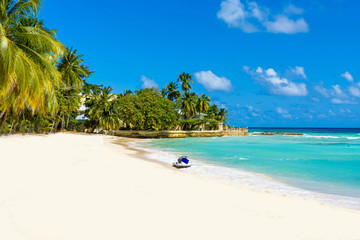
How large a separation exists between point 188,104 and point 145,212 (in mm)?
50402

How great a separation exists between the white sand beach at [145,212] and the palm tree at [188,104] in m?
47.7

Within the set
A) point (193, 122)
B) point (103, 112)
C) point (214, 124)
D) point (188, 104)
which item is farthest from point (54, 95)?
point (214, 124)

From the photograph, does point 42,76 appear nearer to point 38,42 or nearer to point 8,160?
point 38,42

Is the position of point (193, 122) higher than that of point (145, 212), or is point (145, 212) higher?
point (193, 122)

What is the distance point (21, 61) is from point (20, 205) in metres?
5.71

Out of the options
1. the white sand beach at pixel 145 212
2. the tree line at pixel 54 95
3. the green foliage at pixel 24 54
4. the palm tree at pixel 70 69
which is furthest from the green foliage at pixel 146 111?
the white sand beach at pixel 145 212

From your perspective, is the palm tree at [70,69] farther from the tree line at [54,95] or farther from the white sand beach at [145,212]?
the white sand beach at [145,212]

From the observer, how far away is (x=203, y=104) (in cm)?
Answer: 5853

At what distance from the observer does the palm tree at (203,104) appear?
191 feet

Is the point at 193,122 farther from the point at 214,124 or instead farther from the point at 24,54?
the point at 24,54

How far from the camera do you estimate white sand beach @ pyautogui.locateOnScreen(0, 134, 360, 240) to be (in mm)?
3648

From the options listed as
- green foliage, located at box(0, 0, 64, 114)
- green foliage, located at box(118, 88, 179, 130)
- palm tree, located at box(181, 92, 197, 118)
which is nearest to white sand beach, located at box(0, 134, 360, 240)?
green foliage, located at box(0, 0, 64, 114)

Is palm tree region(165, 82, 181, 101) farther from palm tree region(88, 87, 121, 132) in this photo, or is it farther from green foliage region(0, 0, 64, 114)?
Result: green foliage region(0, 0, 64, 114)

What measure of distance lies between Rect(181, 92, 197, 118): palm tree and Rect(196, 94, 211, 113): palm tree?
2.66 meters
